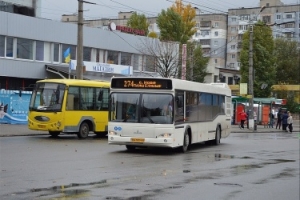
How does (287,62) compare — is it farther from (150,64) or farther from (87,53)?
(87,53)

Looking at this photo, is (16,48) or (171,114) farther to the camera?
(16,48)

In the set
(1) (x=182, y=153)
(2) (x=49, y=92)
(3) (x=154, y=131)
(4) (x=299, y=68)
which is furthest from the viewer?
(4) (x=299, y=68)

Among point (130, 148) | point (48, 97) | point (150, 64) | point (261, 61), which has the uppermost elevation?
point (261, 61)

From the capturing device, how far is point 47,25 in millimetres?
44188

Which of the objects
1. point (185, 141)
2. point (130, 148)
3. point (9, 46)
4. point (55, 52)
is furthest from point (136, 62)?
point (185, 141)

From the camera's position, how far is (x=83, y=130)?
27.2 m

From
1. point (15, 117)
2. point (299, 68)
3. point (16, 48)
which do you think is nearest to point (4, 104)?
point (15, 117)

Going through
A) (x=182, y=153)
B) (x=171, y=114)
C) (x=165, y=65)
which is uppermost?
(x=165, y=65)

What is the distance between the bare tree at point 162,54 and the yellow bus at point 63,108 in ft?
73.6

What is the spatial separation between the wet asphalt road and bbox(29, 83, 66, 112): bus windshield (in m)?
4.35

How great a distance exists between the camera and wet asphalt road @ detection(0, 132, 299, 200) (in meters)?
11.1

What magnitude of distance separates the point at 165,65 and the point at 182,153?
1199 inches

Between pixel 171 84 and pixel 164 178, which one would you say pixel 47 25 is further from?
pixel 164 178

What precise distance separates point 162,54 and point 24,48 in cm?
1530
